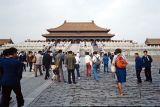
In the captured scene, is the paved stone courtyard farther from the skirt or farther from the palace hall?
the palace hall

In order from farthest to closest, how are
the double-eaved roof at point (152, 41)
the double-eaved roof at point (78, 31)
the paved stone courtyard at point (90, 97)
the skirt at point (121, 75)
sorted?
the double-eaved roof at point (78, 31), the double-eaved roof at point (152, 41), the skirt at point (121, 75), the paved stone courtyard at point (90, 97)

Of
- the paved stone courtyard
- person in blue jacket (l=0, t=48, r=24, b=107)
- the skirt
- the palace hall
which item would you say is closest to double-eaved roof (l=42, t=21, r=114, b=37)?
the palace hall

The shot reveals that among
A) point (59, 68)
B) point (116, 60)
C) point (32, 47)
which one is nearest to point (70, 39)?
point (32, 47)

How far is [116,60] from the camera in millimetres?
10984

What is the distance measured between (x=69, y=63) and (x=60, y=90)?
2.41 meters

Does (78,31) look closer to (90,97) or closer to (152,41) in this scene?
(152,41)

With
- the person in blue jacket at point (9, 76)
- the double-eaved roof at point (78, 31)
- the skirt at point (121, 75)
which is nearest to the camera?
the person in blue jacket at point (9, 76)

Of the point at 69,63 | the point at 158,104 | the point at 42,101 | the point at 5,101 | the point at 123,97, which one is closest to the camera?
the point at 5,101

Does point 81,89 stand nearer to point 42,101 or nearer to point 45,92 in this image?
point 45,92

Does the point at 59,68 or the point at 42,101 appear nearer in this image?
the point at 42,101

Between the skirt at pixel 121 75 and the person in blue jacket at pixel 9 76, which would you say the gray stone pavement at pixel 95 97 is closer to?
the skirt at pixel 121 75

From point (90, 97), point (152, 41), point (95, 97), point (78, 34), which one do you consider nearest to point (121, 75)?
point (95, 97)

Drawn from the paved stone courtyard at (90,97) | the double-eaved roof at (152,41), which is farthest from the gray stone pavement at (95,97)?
the double-eaved roof at (152,41)

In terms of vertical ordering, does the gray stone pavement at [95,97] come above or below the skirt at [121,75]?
below
